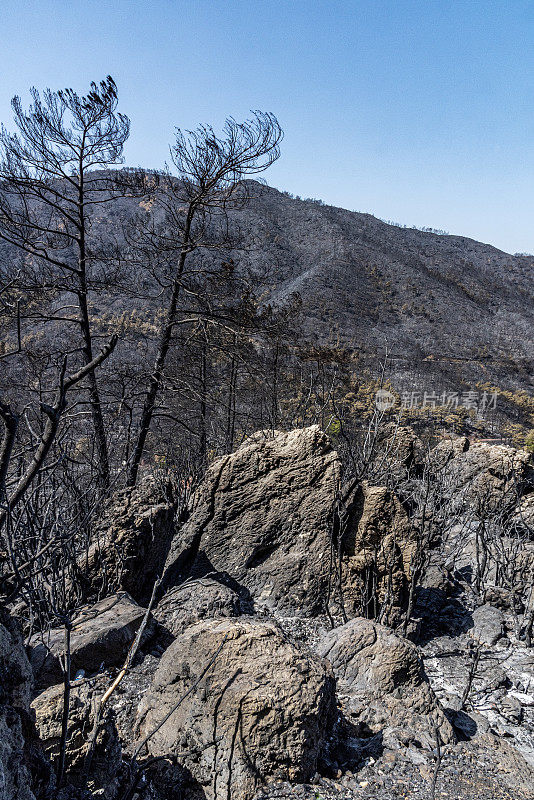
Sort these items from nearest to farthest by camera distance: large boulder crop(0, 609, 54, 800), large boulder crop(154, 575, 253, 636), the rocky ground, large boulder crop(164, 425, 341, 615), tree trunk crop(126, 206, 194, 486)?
large boulder crop(0, 609, 54, 800) < the rocky ground < large boulder crop(154, 575, 253, 636) < large boulder crop(164, 425, 341, 615) < tree trunk crop(126, 206, 194, 486)

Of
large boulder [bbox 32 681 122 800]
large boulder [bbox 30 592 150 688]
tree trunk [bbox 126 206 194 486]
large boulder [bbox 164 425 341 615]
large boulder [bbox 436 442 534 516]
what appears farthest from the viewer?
tree trunk [bbox 126 206 194 486]

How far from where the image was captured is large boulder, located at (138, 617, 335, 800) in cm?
213

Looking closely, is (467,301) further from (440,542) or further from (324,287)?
(440,542)

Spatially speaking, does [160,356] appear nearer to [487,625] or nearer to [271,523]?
[271,523]

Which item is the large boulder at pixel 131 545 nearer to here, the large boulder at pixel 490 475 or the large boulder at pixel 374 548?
the large boulder at pixel 374 548

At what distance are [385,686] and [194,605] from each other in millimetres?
1513

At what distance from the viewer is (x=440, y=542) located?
19.3ft

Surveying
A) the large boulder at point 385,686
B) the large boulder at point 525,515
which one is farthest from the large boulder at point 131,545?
the large boulder at point 525,515

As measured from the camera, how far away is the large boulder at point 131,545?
379 centimetres

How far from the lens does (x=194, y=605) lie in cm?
368

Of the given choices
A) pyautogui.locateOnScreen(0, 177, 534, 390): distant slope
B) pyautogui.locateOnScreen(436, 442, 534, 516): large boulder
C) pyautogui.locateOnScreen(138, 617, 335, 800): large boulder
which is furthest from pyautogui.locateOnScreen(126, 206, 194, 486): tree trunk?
pyautogui.locateOnScreen(0, 177, 534, 390): distant slope

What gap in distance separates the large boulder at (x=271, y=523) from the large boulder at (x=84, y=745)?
2.37m

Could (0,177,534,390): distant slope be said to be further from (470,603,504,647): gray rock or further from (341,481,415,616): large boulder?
(470,603,504,647): gray rock

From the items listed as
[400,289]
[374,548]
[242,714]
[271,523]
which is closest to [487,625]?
[374,548]
